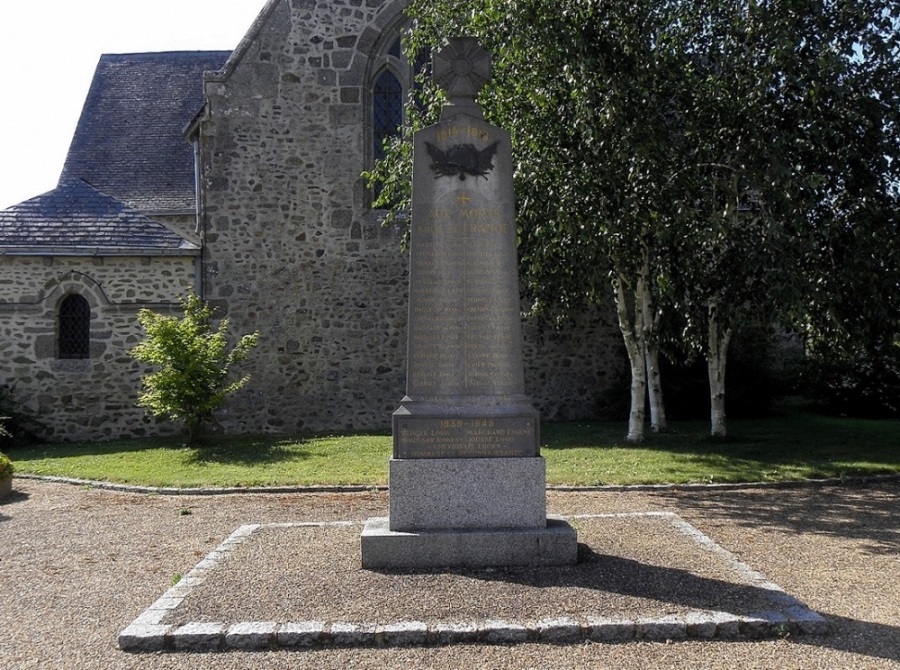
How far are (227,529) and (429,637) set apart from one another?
4020 millimetres

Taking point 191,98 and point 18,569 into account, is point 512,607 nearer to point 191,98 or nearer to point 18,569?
point 18,569

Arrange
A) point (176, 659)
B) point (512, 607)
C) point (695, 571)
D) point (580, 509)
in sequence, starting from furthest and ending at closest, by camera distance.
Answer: point (580, 509) → point (695, 571) → point (512, 607) → point (176, 659)

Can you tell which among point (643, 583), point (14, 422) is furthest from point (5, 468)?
point (643, 583)

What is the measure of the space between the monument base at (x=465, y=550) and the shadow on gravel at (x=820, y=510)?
2.87 meters

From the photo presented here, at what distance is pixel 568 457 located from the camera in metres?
12.4

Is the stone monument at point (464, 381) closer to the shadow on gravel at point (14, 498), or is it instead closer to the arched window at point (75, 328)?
the shadow on gravel at point (14, 498)

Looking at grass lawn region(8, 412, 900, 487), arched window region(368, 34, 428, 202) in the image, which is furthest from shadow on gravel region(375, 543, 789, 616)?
arched window region(368, 34, 428, 202)

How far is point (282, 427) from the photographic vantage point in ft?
56.3

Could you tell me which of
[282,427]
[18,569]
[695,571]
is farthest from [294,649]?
[282,427]

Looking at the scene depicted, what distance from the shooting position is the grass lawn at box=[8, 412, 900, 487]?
10867 millimetres

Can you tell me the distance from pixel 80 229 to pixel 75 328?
2085 mm

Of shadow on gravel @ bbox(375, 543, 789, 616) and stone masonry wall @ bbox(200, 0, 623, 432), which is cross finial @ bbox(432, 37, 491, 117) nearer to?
shadow on gravel @ bbox(375, 543, 789, 616)

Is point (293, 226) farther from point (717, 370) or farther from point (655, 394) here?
point (717, 370)

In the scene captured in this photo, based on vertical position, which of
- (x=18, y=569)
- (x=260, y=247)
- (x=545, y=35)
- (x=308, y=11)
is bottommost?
(x=18, y=569)
